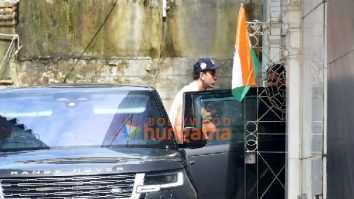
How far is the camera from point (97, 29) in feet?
49.9

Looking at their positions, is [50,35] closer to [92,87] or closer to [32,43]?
[32,43]

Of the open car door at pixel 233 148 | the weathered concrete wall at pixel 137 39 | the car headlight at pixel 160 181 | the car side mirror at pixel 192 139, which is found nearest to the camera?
the car headlight at pixel 160 181

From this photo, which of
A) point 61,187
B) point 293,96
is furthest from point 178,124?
point 61,187

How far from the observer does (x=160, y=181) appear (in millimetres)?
6668

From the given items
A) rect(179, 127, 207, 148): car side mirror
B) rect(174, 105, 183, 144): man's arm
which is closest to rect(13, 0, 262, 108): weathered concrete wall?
rect(174, 105, 183, 144): man's arm

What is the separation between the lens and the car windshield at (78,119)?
24.0 ft

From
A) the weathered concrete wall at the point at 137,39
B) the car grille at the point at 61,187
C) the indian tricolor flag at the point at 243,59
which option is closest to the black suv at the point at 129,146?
the car grille at the point at 61,187

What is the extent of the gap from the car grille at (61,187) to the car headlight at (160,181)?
0.17 meters

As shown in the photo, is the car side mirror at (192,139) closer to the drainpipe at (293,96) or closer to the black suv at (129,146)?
the black suv at (129,146)

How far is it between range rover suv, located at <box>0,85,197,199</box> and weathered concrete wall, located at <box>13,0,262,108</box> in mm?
7241

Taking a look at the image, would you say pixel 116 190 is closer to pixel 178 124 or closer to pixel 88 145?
pixel 88 145

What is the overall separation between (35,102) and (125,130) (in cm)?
94

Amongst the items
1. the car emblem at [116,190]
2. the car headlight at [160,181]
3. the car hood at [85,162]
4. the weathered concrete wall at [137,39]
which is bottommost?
the car emblem at [116,190]

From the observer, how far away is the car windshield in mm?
7324
